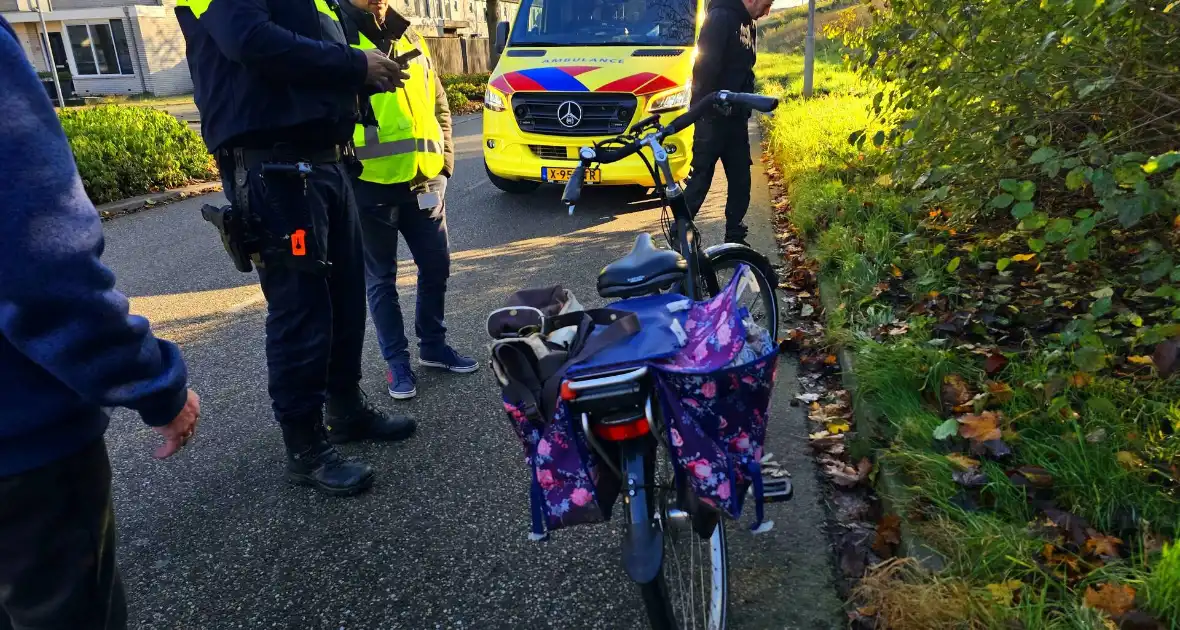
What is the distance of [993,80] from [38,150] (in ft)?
12.4

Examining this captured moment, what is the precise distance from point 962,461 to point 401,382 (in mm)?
2628

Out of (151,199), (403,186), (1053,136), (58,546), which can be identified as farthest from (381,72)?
(151,199)

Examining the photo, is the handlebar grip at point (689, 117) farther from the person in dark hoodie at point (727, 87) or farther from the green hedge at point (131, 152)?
the green hedge at point (131, 152)

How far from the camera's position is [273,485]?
317 centimetres

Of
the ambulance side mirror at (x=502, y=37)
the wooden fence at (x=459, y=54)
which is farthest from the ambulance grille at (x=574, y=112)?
the wooden fence at (x=459, y=54)

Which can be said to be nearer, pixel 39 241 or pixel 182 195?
pixel 39 241

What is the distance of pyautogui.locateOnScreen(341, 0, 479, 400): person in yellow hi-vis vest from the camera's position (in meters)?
3.43

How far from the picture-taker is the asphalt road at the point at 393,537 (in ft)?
7.92

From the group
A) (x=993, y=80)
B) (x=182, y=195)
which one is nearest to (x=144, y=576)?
(x=993, y=80)

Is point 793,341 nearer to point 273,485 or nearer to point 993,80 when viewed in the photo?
point 993,80

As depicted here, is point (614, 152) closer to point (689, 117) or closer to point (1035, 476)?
point (689, 117)

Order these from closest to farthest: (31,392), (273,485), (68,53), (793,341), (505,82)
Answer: (31,392), (273,485), (793,341), (505,82), (68,53)

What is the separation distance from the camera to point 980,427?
2711mm

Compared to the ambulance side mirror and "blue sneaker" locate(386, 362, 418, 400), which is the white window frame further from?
"blue sneaker" locate(386, 362, 418, 400)
